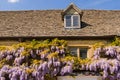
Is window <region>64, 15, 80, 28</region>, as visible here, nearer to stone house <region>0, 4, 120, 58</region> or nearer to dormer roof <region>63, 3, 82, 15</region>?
stone house <region>0, 4, 120, 58</region>

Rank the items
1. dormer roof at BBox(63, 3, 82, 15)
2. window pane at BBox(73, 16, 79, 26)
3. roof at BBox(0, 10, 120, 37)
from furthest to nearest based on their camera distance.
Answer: window pane at BBox(73, 16, 79, 26) < dormer roof at BBox(63, 3, 82, 15) < roof at BBox(0, 10, 120, 37)

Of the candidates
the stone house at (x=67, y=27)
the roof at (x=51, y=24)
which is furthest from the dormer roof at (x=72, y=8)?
the roof at (x=51, y=24)

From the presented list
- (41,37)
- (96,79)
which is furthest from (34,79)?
(41,37)

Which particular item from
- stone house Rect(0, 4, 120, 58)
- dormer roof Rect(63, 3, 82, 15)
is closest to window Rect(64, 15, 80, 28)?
stone house Rect(0, 4, 120, 58)

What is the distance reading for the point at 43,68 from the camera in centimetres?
2095

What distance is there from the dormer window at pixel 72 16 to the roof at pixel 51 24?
48 centimetres

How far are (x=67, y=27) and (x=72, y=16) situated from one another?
1030 millimetres

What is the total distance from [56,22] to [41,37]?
8.51 feet

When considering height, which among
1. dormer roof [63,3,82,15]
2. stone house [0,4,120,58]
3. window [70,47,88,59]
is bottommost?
window [70,47,88,59]

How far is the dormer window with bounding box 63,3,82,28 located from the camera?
31688 mm

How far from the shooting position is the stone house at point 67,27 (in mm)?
30297

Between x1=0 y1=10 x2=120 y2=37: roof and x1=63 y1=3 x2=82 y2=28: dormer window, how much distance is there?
0.48 meters

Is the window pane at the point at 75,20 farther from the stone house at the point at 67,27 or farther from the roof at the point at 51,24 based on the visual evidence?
the roof at the point at 51,24

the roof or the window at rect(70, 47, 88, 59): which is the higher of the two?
the roof
